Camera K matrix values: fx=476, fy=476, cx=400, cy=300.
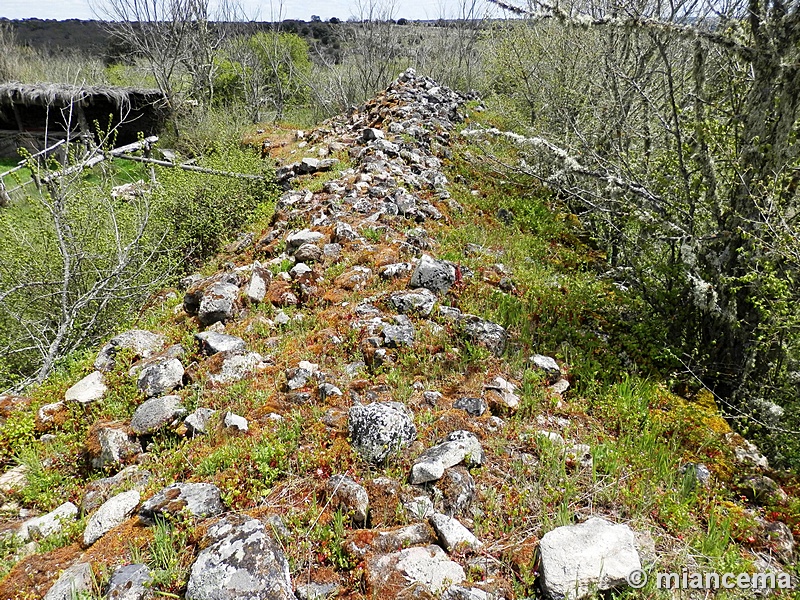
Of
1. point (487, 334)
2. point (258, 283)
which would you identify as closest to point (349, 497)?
point (487, 334)

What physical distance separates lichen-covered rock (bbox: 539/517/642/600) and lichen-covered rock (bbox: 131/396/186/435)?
2.52 meters

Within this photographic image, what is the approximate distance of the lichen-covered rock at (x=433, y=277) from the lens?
4.53 metres

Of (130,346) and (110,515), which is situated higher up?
(130,346)

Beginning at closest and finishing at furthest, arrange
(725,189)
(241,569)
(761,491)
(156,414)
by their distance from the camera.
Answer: (241,569)
(761,491)
(156,414)
(725,189)

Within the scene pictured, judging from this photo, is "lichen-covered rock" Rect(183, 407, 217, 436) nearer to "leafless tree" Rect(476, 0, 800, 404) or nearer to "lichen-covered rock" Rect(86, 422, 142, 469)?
"lichen-covered rock" Rect(86, 422, 142, 469)

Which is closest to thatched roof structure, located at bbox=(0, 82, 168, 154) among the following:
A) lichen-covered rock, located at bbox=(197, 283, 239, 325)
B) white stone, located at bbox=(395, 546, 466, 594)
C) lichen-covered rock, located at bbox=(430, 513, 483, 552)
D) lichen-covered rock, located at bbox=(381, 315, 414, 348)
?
lichen-covered rock, located at bbox=(197, 283, 239, 325)

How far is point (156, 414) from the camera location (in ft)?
10.9

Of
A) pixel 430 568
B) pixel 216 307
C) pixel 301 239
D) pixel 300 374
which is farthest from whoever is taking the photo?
pixel 301 239

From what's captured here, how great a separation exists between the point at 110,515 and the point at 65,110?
843 inches

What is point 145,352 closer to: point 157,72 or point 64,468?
point 64,468

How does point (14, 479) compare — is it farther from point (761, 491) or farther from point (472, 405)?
point (761, 491)

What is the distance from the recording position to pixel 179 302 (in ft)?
18.0

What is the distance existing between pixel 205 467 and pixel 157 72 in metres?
19.8

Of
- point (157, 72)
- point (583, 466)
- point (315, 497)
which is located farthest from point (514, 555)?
point (157, 72)
